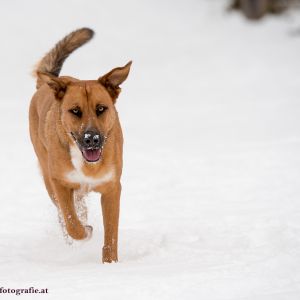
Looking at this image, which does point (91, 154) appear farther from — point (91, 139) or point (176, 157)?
point (176, 157)

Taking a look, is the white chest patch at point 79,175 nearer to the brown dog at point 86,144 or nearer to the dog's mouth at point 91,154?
the brown dog at point 86,144

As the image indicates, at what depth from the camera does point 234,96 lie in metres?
14.5

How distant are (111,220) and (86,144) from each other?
0.85 metres

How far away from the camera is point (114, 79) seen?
5.57 metres

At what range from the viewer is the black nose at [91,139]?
16.9ft

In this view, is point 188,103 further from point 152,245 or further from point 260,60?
point 152,245

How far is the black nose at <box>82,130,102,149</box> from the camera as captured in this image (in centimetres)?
514

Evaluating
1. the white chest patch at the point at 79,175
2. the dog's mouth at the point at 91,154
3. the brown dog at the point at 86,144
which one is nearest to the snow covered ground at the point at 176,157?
the brown dog at the point at 86,144

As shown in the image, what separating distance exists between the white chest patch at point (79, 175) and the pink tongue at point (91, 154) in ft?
0.56

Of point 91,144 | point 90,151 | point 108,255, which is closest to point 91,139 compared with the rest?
point 91,144

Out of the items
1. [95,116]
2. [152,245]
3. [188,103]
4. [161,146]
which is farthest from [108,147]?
[188,103]

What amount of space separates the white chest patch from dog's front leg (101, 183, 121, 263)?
0.14 metres

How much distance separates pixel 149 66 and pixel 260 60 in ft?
9.84

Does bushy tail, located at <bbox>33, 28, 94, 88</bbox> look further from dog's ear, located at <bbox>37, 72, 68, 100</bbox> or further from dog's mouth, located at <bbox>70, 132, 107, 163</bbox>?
dog's mouth, located at <bbox>70, 132, 107, 163</bbox>
